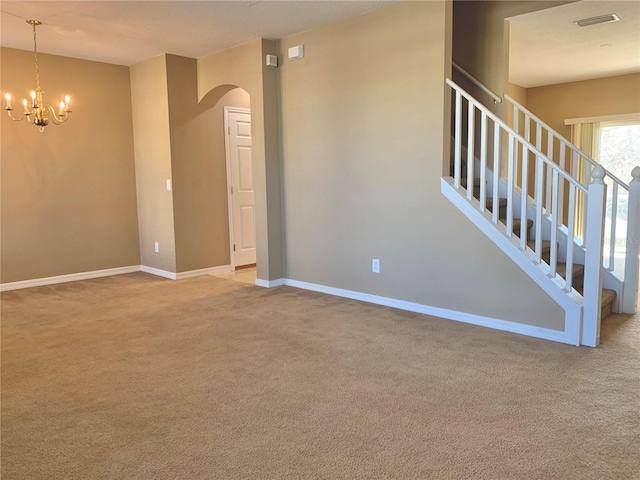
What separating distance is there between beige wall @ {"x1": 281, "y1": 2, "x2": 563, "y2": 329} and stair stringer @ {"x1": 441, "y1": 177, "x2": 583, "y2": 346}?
0.17ft

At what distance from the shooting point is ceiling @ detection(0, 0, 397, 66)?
388 centimetres

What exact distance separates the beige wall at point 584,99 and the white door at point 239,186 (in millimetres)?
4479

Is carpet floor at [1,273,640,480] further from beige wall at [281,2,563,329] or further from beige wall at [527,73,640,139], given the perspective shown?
beige wall at [527,73,640,139]

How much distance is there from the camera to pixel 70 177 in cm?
561

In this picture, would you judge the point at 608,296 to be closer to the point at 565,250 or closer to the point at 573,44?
the point at 565,250

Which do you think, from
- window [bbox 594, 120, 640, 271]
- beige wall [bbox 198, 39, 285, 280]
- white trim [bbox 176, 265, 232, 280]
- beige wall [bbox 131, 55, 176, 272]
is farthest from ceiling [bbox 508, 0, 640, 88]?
white trim [bbox 176, 265, 232, 280]

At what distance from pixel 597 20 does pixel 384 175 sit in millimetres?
2362

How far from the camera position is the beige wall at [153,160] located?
5.62 metres

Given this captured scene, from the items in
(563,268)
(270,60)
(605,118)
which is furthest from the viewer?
(605,118)

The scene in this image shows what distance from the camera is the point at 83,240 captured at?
575cm

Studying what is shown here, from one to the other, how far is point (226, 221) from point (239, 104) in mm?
1536

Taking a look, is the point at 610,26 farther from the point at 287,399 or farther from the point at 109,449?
the point at 109,449

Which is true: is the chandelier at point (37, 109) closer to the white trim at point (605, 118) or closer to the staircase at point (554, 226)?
the staircase at point (554, 226)

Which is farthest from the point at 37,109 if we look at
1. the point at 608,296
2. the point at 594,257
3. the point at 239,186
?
the point at 608,296
